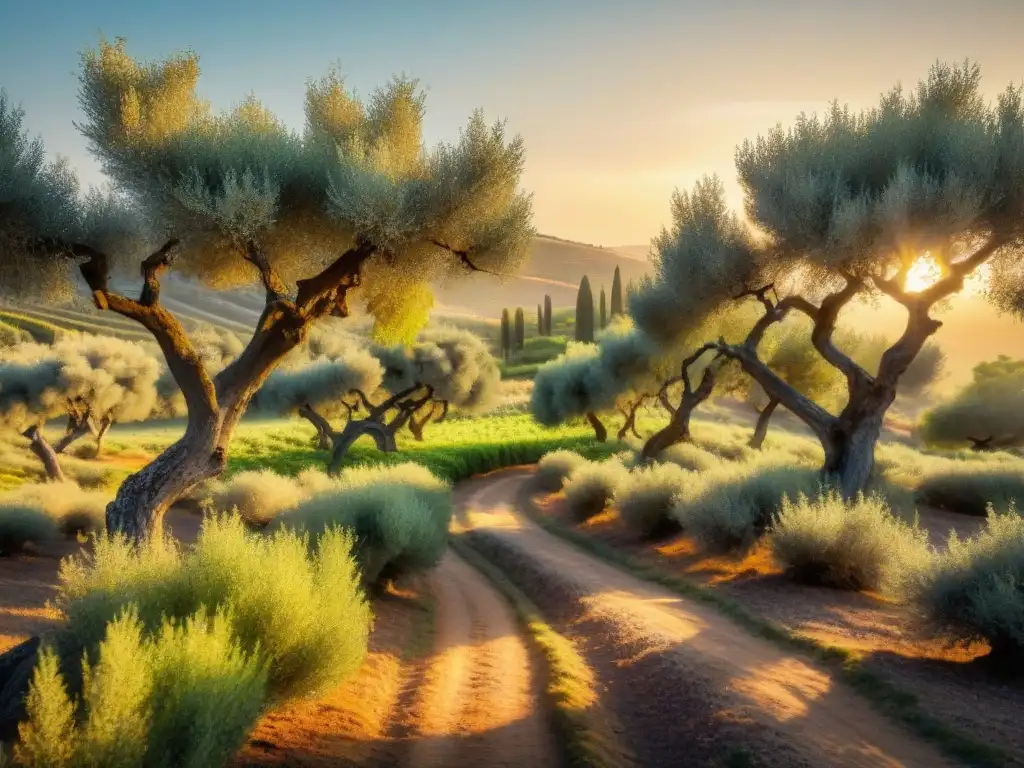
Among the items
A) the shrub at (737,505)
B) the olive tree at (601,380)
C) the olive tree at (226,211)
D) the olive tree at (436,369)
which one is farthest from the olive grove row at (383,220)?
the olive tree at (436,369)

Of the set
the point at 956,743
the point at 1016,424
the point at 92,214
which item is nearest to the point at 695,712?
the point at 956,743

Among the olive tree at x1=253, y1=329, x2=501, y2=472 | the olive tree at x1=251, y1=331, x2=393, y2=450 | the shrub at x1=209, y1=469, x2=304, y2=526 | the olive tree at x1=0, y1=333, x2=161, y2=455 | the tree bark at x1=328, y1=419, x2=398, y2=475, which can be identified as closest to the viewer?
the shrub at x1=209, y1=469, x2=304, y2=526

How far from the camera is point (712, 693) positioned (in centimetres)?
805

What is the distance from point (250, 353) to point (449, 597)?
20.6ft

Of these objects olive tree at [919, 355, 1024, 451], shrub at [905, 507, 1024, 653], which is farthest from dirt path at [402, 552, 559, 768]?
olive tree at [919, 355, 1024, 451]

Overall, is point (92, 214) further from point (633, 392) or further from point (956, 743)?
point (633, 392)

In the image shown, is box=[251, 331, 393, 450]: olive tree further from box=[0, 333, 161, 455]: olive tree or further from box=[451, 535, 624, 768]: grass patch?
box=[451, 535, 624, 768]: grass patch

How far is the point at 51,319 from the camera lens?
103m

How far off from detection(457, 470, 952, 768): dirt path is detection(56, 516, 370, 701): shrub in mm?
3285

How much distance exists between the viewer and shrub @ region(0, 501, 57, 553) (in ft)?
48.9

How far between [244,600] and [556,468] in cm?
2698

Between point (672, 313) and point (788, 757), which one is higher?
point (672, 313)

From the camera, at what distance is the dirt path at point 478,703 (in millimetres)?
7074

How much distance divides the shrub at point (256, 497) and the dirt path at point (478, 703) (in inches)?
367
